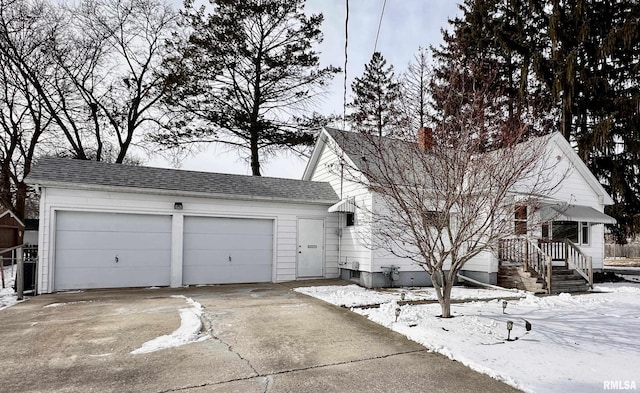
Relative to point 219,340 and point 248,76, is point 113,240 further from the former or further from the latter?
point 248,76

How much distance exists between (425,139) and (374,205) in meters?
3.72

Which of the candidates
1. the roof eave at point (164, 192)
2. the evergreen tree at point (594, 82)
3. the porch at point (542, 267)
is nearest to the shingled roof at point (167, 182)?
the roof eave at point (164, 192)

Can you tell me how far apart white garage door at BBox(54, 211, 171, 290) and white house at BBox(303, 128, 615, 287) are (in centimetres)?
541

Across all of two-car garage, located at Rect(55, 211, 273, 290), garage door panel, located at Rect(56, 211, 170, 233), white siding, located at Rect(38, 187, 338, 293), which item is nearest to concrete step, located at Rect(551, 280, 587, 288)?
white siding, located at Rect(38, 187, 338, 293)

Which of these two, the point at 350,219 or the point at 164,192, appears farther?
the point at 350,219

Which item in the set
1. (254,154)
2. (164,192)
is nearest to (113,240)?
(164,192)

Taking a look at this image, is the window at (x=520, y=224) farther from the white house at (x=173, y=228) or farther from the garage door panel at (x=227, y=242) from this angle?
Result: the garage door panel at (x=227, y=242)

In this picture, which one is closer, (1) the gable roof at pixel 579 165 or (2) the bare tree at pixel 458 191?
(2) the bare tree at pixel 458 191

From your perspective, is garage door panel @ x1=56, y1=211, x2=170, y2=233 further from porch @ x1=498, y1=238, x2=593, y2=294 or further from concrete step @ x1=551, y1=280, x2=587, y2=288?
concrete step @ x1=551, y1=280, x2=587, y2=288

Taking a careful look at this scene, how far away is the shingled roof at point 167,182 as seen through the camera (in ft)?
31.3

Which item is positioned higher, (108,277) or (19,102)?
(19,102)

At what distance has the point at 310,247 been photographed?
12.3m

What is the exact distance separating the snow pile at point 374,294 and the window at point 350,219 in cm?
218

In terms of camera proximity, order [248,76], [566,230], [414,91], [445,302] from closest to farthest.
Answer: [445,302] → [414,91] → [566,230] → [248,76]
